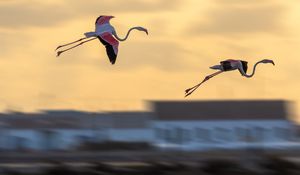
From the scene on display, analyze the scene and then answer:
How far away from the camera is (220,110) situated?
105 m

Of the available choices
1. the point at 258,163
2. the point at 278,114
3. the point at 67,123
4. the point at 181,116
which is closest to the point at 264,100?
the point at 278,114

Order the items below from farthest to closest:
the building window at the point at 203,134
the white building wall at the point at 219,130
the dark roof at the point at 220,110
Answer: the dark roof at the point at 220,110
the building window at the point at 203,134
the white building wall at the point at 219,130

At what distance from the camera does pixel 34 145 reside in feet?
342

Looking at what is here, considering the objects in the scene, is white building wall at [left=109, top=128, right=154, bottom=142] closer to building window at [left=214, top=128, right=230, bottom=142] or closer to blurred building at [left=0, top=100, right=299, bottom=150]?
blurred building at [left=0, top=100, right=299, bottom=150]

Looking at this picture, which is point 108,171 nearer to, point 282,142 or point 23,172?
point 23,172

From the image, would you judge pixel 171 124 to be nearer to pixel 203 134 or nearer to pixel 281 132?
pixel 203 134

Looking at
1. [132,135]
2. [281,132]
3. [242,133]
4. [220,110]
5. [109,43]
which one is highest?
[220,110]

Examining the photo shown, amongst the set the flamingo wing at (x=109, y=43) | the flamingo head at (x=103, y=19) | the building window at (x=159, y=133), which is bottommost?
the flamingo wing at (x=109, y=43)

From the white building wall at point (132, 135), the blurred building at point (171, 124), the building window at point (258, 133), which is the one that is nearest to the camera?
the building window at point (258, 133)

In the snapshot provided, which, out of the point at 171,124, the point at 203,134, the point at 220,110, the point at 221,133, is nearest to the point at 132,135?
the point at 171,124

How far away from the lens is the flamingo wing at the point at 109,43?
22.6 meters

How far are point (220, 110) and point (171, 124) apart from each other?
17.0 feet

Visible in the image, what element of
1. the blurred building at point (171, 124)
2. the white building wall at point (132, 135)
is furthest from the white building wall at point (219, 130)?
the white building wall at point (132, 135)

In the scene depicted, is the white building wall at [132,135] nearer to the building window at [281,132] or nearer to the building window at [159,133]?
the building window at [159,133]
